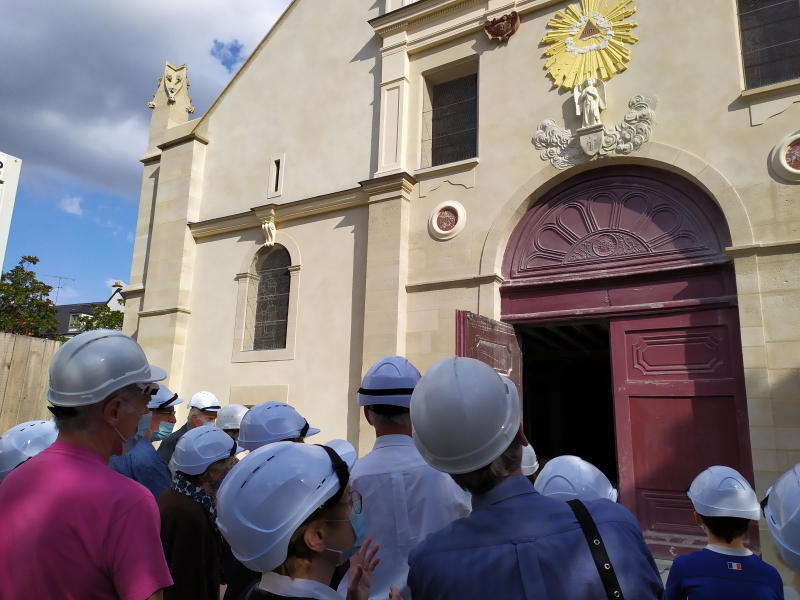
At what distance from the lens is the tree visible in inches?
893

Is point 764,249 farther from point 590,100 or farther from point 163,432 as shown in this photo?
point 163,432

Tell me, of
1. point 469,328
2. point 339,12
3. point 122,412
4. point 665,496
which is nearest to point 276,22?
point 339,12

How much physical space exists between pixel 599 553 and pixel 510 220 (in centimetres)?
772

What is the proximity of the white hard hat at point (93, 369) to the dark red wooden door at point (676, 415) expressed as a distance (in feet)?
22.6

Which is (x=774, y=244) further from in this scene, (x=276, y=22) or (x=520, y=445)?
(x=276, y=22)

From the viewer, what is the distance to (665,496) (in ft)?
24.0

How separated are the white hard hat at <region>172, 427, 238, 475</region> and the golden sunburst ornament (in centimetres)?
754

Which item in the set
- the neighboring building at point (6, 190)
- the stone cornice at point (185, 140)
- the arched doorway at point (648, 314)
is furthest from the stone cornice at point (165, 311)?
the neighboring building at point (6, 190)

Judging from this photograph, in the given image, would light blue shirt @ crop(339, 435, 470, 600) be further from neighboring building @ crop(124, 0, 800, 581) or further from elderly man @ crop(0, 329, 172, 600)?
neighboring building @ crop(124, 0, 800, 581)

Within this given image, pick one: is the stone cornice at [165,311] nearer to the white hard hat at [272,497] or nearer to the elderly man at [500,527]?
the white hard hat at [272,497]

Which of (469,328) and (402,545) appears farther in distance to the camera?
(469,328)

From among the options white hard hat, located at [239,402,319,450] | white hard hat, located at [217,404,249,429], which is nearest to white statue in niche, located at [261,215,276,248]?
white hard hat, located at [217,404,249,429]

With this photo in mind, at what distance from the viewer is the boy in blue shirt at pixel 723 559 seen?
261 centimetres

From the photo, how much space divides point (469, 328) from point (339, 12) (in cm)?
759
